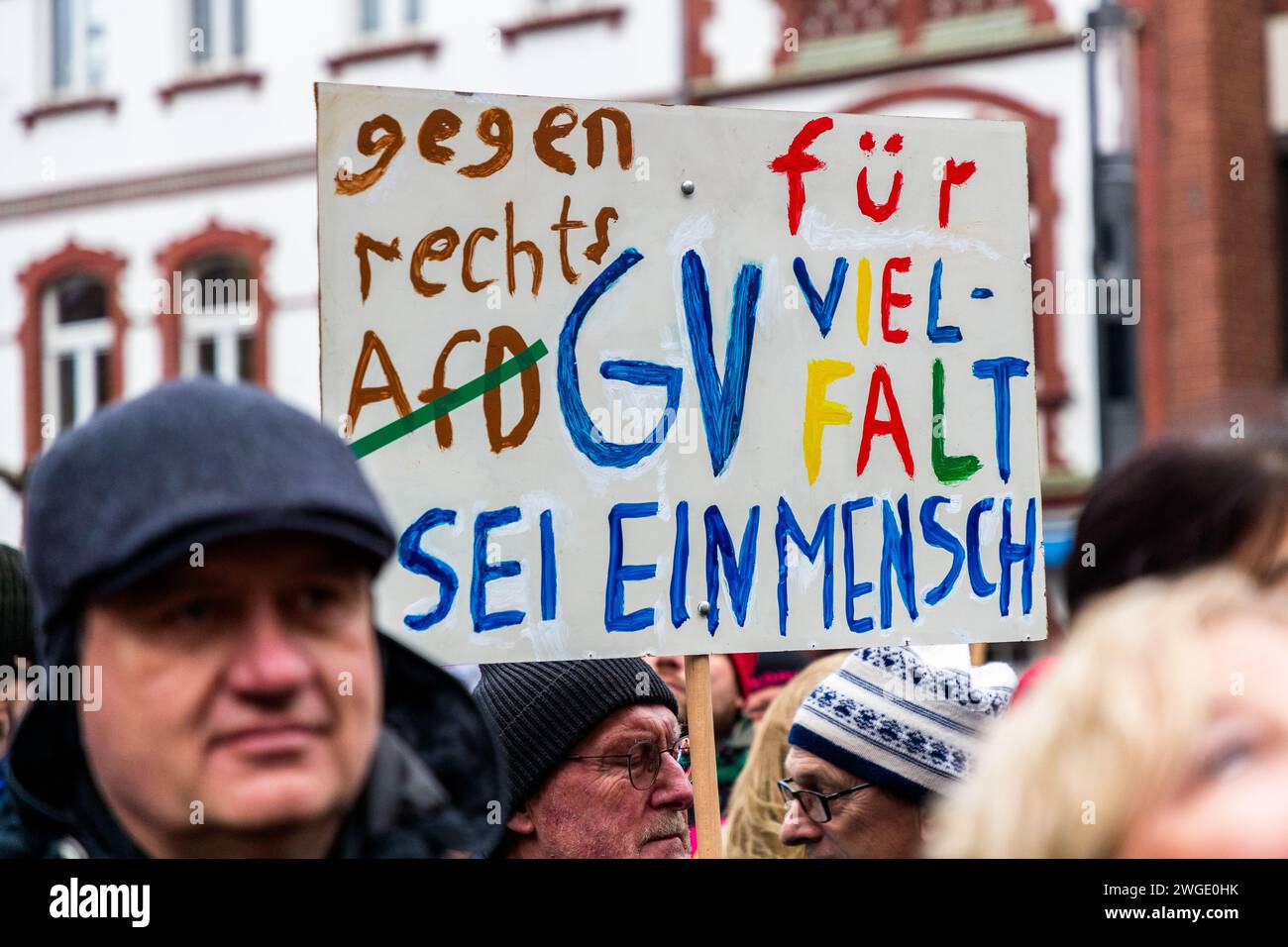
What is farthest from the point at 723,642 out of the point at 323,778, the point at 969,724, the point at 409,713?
the point at 323,778

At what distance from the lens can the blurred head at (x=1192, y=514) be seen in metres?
1.63

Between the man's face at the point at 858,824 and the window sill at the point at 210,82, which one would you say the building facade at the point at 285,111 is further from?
the man's face at the point at 858,824

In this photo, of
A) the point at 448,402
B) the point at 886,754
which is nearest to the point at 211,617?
the point at 448,402

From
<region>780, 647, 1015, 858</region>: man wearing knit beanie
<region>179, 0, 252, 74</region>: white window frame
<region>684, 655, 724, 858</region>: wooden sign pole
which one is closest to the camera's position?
<region>684, 655, 724, 858</region>: wooden sign pole

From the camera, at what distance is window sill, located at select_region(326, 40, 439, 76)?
14.5m

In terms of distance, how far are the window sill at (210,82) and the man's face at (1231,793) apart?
48.0 ft

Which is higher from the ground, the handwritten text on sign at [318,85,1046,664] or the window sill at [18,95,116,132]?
the window sill at [18,95,116,132]

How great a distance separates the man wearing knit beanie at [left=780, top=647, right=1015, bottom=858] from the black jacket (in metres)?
1.19

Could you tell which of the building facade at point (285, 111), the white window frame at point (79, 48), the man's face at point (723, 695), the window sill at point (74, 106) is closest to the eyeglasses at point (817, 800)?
the man's face at point (723, 695)

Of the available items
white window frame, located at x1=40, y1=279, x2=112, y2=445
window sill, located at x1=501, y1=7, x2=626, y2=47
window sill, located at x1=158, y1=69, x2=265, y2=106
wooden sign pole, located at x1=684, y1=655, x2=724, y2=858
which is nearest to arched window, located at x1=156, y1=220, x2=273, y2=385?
white window frame, located at x1=40, y1=279, x2=112, y2=445

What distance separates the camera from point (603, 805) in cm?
283

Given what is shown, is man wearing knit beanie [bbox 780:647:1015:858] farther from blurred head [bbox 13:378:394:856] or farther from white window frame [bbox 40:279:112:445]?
white window frame [bbox 40:279:112:445]

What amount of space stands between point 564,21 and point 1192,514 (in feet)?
42.0
